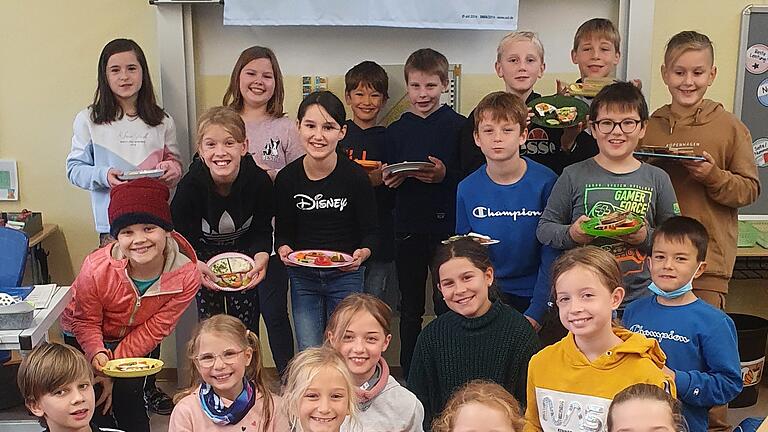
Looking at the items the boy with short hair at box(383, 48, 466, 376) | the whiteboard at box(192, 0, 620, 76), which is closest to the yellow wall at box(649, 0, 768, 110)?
the whiteboard at box(192, 0, 620, 76)

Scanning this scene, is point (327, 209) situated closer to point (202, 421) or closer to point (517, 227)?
point (517, 227)

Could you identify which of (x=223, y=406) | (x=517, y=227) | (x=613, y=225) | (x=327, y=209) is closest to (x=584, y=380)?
(x=613, y=225)

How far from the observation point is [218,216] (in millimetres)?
3260

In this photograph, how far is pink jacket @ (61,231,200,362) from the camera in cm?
290

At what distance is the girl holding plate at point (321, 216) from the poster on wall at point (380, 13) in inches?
28.8

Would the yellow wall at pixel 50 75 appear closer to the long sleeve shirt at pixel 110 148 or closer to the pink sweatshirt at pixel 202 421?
the long sleeve shirt at pixel 110 148

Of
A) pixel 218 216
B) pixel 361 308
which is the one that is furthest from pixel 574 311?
pixel 218 216

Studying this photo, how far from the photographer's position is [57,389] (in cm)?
249

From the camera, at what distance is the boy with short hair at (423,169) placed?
360 cm

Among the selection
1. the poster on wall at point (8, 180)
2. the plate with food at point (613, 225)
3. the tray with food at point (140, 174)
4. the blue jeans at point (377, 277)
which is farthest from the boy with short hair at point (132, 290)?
the plate with food at point (613, 225)

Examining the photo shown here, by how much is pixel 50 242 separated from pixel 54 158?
42cm

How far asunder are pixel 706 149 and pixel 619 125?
50 centimetres

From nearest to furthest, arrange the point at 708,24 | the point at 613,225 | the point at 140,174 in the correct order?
the point at 613,225
the point at 140,174
the point at 708,24

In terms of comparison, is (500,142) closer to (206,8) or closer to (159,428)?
(206,8)
